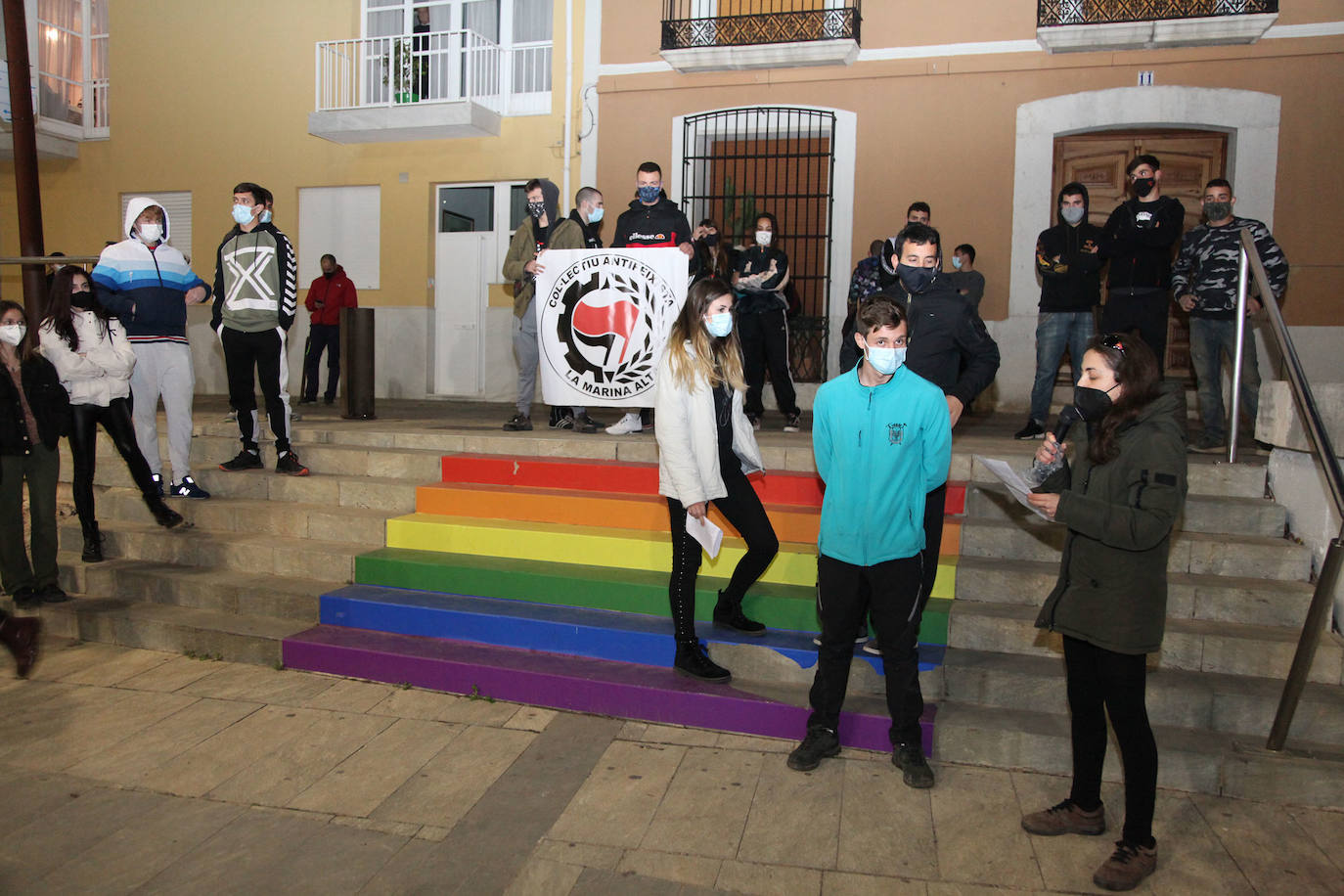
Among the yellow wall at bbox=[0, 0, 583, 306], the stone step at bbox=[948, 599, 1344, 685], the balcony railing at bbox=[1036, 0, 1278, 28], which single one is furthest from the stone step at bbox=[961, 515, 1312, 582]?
the yellow wall at bbox=[0, 0, 583, 306]

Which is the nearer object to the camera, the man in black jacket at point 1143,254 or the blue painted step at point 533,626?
the blue painted step at point 533,626

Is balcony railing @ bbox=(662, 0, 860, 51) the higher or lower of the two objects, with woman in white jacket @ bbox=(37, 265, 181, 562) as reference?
higher

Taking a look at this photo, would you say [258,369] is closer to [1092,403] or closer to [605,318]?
[605,318]

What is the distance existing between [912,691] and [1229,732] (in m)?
1.43

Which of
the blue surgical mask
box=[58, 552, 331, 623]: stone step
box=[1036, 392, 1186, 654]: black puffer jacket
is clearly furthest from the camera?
box=[58, 552, 331, 623]: stone step

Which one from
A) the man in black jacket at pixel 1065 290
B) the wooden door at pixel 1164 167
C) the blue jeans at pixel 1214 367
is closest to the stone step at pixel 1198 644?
the blue jeans at pixel 1214 367

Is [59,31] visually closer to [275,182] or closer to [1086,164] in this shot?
[275,182]

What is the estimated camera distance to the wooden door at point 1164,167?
974 cm

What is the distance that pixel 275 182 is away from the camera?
1308 cm

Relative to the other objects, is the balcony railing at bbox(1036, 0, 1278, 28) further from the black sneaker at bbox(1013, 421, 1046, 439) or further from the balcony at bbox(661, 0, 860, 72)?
the black sneaker at bbox(1013, 421, 1046, 439)

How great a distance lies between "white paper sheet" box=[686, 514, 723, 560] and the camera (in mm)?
4273

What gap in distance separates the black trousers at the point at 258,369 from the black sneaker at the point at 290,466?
12cm

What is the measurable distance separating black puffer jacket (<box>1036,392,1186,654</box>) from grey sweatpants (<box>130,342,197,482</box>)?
5639 millimetres

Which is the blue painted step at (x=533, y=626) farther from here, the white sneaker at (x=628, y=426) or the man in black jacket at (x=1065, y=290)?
the man in black jacket at (x=1065, y=290)
